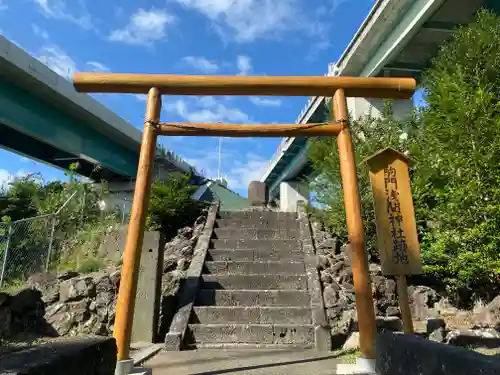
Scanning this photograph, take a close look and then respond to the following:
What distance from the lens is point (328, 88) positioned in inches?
205

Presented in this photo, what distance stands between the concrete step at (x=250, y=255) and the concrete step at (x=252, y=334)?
7.58ft

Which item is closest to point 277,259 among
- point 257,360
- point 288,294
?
point 288,294

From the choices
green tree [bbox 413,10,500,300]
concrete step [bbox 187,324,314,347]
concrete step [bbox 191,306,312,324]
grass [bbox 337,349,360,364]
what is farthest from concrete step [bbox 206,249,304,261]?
grass [bbox 337,349,360,364]

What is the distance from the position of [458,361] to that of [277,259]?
6403mm

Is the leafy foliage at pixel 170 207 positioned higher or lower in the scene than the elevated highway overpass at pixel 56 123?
lower

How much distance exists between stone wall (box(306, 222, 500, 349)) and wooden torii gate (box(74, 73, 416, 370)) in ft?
5.88

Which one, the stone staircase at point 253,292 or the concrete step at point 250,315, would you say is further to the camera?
the concrete step at point 250,315

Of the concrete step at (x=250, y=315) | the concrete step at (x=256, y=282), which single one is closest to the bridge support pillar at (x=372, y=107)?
the concrete step at (x=256, y=282)

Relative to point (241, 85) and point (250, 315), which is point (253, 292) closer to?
point (250, 315)

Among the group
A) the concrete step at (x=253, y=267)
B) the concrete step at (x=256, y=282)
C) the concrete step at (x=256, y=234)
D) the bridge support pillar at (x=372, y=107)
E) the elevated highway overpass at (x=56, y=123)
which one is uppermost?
the elevated highway overpass at (x=56, y=123)

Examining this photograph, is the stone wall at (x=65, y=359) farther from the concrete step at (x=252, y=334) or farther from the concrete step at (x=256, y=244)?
the concrete step at (x=256, y=244)

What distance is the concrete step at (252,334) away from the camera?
5.79 metres

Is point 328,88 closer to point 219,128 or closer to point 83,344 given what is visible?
point 219,128

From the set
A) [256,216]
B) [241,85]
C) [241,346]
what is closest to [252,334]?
[241,346]
